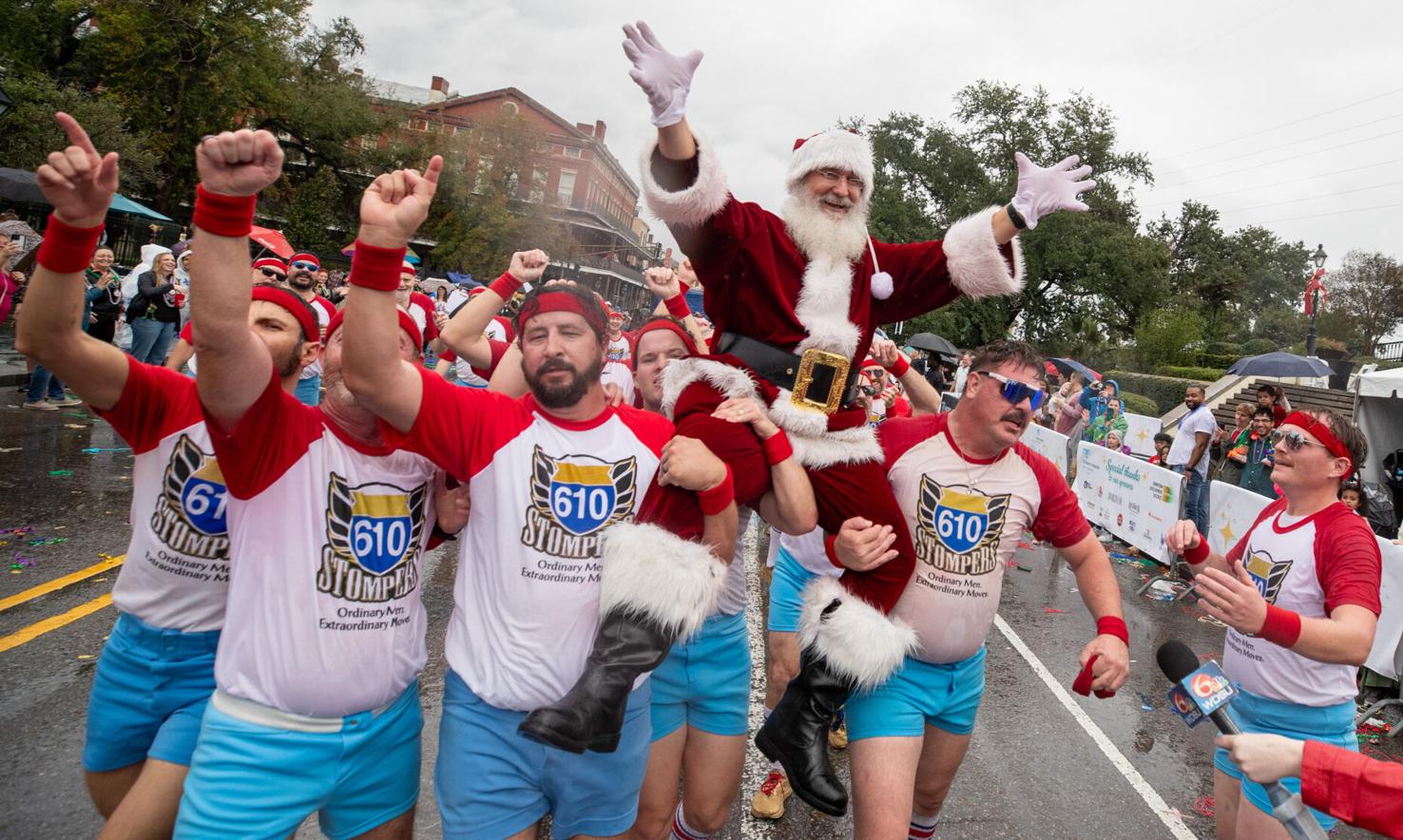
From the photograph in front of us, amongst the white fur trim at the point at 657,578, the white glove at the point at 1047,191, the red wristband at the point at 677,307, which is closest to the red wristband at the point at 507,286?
the red wristband at the point at 677,307

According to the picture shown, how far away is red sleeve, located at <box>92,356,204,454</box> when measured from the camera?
2436 millimetres

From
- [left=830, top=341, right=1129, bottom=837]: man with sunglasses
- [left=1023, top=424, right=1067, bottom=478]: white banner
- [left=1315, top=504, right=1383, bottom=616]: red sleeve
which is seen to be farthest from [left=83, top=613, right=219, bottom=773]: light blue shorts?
[left=1023, top=424, right=1067, bottom=478]: white banner

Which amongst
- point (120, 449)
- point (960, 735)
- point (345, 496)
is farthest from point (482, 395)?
point (120, 449)

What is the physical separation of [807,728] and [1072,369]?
1695cm

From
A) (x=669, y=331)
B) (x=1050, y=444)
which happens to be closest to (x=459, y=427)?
(x=669, y=331)

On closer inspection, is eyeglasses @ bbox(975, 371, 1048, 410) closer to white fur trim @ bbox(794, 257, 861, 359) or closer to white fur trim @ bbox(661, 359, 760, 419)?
white fur trim @ bbox(794, 257, 861, 359)

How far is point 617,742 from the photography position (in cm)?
245

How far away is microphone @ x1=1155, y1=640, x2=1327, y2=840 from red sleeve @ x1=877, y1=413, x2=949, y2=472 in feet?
4.09

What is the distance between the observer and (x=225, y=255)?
192 centimetres

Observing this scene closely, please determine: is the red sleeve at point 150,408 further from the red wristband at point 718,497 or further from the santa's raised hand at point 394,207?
the red wristband at point 718,497

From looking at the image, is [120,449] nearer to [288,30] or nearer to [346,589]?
[346,589]

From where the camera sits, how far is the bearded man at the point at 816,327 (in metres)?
2.69

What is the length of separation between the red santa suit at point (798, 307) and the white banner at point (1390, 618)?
15.7 feet

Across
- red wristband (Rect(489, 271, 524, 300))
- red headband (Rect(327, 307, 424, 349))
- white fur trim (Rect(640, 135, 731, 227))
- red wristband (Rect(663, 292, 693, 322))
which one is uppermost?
white fur trim (Rect(640, 135, 731, 227))
